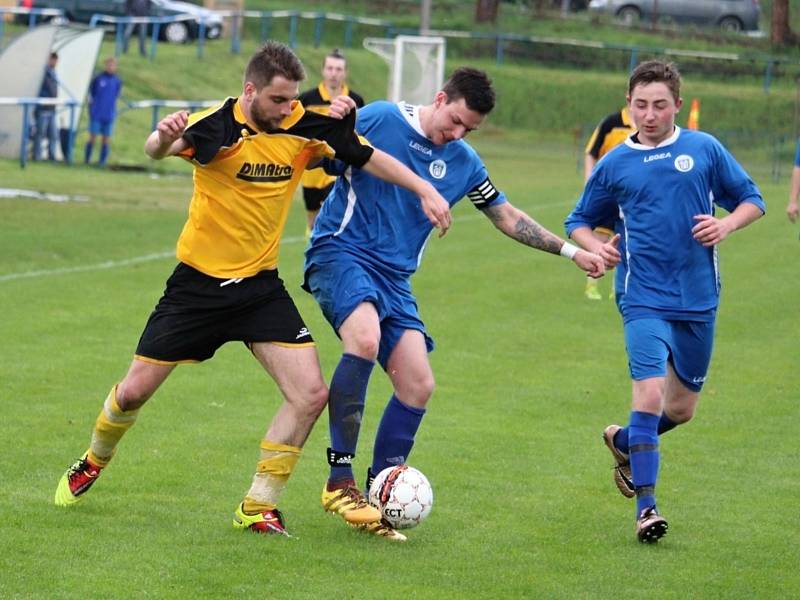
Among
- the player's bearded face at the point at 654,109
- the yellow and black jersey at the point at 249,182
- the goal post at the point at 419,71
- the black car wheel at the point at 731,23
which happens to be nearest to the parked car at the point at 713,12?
the black car wheel at the point at 731,23

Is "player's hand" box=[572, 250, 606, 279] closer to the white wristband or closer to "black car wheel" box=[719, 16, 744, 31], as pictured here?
the white wristband

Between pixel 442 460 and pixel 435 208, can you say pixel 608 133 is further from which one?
pixel 435 208

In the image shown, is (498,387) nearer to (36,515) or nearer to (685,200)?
(685,200)

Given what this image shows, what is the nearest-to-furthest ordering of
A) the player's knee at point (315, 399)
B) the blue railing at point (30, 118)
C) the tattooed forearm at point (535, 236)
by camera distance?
1. the player's knee at point (315, 399)
2. the tattooed forearm at point (535, 236)
3. the blue railing at point (30, 118)

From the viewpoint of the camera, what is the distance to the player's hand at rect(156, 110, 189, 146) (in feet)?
19.4

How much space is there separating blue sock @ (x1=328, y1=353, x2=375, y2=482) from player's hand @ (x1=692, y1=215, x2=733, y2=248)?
1.56m

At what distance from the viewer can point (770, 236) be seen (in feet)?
73.2

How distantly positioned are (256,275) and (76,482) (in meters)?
1.25

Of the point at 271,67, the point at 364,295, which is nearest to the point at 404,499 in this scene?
the point at 364,295

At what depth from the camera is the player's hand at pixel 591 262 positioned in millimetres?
6875

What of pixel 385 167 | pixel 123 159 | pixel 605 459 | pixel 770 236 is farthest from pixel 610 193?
pixel 123 159

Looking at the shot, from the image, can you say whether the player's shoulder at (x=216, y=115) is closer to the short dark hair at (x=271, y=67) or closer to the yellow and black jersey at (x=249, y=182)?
the yellow and black jersey at (x=249, y=182)

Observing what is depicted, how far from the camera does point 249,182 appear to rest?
6340mm

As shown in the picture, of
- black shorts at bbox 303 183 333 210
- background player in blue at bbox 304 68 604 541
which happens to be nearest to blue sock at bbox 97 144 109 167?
black shorts at bbox 303 183 333 210
